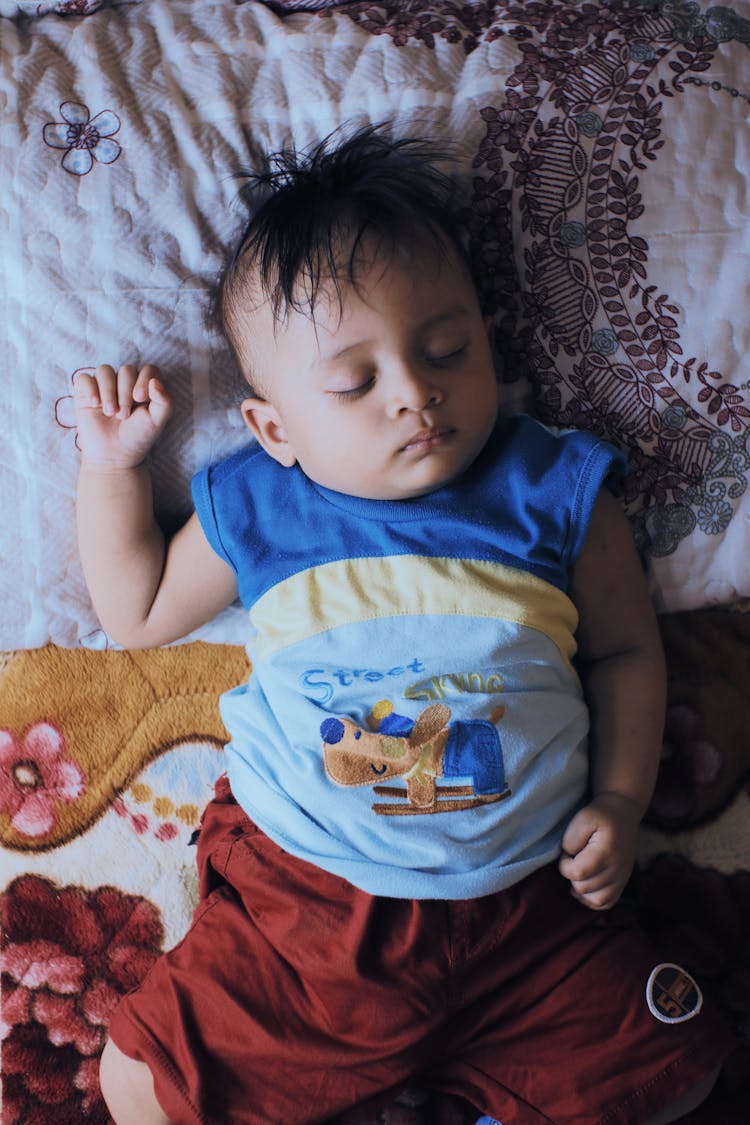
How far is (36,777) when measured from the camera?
1.20m

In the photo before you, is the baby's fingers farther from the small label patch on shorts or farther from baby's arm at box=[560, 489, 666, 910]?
the small label patch on shorts

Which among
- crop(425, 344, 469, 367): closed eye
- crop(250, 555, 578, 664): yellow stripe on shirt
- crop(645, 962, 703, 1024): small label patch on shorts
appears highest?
crop(425, 344, 469, 367): closed eye

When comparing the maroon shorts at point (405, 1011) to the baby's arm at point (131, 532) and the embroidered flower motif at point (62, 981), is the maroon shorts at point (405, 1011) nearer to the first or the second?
the embroidered flower motif at point (62, 981)

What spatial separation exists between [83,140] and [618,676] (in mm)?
808

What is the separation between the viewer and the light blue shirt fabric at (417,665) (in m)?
0.98

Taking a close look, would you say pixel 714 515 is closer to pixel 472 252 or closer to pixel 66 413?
pixel 472 252

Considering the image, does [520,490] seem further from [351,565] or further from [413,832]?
[413,832]

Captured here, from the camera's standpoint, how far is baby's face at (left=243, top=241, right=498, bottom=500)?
0.95 m

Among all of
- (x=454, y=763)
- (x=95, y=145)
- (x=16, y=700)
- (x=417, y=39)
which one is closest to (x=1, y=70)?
(x=95, y=145)

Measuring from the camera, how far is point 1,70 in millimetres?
1118

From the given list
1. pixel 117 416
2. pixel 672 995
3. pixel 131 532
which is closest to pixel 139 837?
pixel 131 532

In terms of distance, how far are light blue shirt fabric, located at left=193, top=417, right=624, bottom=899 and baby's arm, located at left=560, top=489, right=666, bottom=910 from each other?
0.08 feet

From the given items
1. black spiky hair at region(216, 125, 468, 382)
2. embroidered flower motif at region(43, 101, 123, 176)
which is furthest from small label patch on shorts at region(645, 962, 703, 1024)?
embroidered flower motif at region(43, 101, 123, 176)

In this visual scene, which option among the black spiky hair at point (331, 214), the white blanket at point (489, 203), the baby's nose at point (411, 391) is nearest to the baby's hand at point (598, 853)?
the white blanket at point (489, 203)
